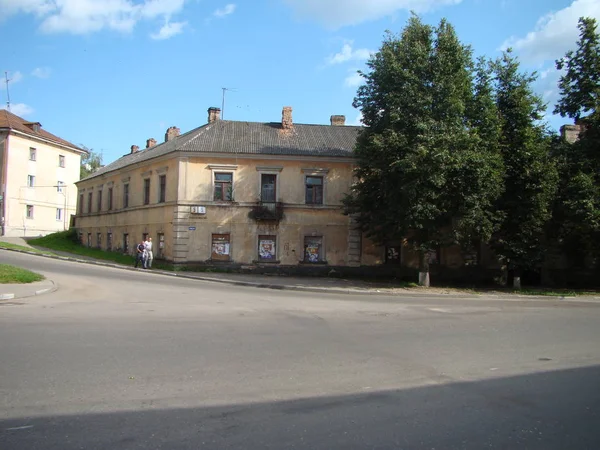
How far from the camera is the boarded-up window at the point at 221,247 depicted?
2850 centimetres

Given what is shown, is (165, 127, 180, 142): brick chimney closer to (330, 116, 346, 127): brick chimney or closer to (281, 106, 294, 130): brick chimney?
(281, 106, 294, 130): brick chimney

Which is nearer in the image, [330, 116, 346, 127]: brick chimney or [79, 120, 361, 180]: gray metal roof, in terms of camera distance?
[79, 120, 361, 180]: gray metal roof

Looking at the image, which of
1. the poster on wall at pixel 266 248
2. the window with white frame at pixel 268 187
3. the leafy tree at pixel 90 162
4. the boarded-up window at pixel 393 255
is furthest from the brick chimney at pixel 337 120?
the leafy tree at pixel 90 162

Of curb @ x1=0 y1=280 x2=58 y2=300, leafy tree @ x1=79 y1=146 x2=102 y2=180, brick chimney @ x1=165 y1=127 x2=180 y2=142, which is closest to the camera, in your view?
curb @ x1=0 y1=280 x2=58 y2=300

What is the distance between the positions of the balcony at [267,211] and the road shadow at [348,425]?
23.0 meters

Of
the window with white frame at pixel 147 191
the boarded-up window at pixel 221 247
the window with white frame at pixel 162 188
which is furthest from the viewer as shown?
the window with white frame at pixel 147 191

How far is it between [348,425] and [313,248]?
24.5 metres

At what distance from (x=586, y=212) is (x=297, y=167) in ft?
49.9

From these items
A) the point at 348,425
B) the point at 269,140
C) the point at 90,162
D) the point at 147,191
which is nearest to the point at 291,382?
the point at 348,425

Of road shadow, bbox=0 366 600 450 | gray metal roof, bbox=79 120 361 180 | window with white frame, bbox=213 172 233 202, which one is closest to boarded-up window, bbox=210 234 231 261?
window with white frame, bbox=213 172 233 202

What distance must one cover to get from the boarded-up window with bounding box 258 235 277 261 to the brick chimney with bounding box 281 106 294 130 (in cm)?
801

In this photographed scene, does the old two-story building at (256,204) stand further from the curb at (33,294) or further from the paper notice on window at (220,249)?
the curb at (33,294)

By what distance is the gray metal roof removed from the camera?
2877 centimetres

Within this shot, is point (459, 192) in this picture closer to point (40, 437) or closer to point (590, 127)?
point (590, 127)
